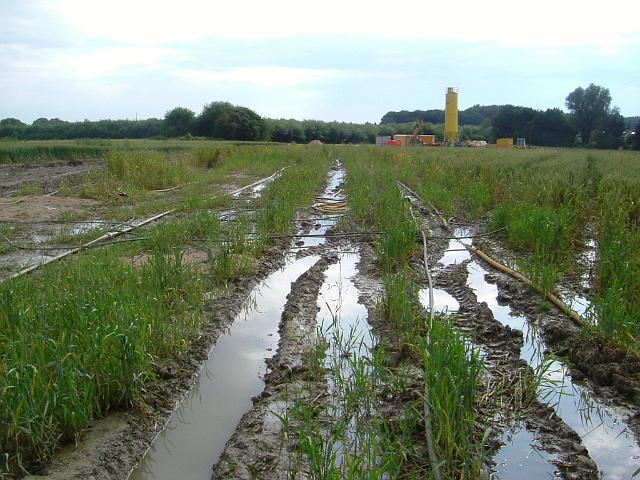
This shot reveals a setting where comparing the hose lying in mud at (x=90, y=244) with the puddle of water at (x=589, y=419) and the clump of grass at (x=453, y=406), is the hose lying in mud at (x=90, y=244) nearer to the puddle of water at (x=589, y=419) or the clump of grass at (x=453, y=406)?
the clump of grass at (x=453, y=406)

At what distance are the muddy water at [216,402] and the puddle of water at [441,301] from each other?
135cm

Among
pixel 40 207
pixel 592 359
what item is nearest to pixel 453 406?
pixel 592 359

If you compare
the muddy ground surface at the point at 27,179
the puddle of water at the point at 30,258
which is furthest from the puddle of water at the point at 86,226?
the muddy ground surface at the point at 27,179

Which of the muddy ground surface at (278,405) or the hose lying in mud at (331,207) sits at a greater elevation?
the hose lying in mud at (331,207)

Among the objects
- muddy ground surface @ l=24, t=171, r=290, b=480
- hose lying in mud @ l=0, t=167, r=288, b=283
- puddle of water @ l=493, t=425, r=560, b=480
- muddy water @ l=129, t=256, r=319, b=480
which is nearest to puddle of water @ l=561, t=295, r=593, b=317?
puddle of water @ l=493, t=425, r=560, b=480

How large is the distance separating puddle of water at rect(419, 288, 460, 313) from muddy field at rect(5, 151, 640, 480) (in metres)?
0.02

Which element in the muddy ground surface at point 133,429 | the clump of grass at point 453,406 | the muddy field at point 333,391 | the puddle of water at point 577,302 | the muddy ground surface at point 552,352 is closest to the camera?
the clump of grass at point 453,406

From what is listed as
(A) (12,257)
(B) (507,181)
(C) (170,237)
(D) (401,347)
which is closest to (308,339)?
(D) (401,347)

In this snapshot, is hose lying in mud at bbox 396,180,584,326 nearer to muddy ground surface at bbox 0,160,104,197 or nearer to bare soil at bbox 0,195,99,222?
bare soil at bbox 0,195,99,222

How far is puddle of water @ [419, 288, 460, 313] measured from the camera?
489cm

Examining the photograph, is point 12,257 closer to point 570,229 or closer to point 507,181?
point 570,229

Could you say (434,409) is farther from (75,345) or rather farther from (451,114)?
(451,114)

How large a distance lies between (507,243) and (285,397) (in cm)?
501

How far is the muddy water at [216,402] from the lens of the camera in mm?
2734
